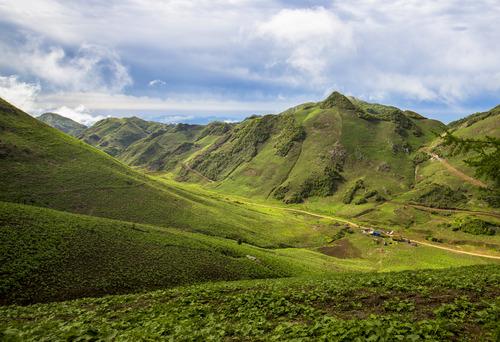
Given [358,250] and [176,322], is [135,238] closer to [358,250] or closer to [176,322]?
[176,322]

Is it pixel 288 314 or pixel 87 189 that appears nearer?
pixel 288 314

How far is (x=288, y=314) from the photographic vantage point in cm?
2862

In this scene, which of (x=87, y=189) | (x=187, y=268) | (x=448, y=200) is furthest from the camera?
(x=448, y=200)

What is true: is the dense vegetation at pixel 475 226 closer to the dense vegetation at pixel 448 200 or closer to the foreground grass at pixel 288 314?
the dense vegetation at pixel 448 200

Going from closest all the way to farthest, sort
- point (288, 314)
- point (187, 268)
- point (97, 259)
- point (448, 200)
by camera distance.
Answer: point (288, 314) → point (97, 259) → point (187, 268) → point (448, 200)

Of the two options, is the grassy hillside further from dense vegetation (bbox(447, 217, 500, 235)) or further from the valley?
dense vegetation (bbox(447, 217, 500, 235))

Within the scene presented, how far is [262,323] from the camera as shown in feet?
85.5

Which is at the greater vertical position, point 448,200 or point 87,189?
point 448,200

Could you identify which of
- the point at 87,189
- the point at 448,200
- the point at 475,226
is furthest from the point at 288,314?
the point at 448,200

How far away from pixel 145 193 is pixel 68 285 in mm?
69128

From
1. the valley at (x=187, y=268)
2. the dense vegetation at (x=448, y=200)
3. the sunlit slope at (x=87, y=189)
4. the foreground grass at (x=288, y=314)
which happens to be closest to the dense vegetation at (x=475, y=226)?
the valley at (x=187, y=268)

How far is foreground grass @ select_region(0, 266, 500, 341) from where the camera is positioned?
2128 cm

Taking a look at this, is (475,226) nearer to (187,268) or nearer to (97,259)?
(187,268)

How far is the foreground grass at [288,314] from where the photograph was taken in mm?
A: 21281
